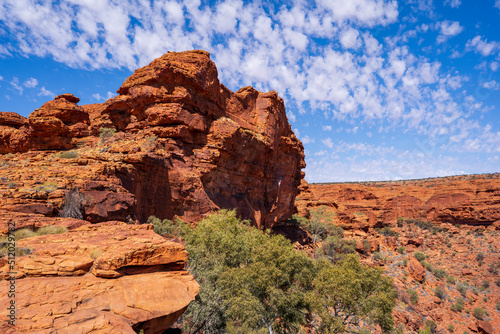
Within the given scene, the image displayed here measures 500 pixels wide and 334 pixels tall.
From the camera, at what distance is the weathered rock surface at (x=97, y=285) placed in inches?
164

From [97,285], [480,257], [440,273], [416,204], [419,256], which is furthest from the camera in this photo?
[416,204]

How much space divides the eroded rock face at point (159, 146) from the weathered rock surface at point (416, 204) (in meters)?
24.4

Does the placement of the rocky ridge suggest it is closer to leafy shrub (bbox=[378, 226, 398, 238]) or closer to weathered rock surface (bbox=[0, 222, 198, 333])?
→ weathered rock surface (bbox=[0, 222, 198, 333])

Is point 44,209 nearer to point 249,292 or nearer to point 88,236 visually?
point 88,236

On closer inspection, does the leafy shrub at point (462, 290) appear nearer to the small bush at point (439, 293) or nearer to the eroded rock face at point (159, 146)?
the small bush at point (439, 293)

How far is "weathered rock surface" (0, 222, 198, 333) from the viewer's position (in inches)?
164

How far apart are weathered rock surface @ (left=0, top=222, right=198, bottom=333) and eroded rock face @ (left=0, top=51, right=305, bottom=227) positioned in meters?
5.80

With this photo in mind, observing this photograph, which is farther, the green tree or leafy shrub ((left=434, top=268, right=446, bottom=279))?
leafy shrub ((left=434, top=268, right=446, bottom=279))

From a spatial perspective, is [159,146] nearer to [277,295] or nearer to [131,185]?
[131,185]

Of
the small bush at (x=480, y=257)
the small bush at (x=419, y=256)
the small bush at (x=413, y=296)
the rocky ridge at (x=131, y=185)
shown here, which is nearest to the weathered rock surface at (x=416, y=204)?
the small bush at (x=419, y=256)

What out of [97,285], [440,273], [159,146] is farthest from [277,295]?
[440,273]

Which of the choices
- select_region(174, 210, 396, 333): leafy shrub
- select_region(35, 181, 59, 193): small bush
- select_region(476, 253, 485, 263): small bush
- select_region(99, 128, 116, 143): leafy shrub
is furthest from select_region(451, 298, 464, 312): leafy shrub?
select_region(99, 128, 116, 143): leafy shrub

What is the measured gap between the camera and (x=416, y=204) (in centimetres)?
5091

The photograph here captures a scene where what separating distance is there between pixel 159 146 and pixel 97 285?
1616 centimetres
